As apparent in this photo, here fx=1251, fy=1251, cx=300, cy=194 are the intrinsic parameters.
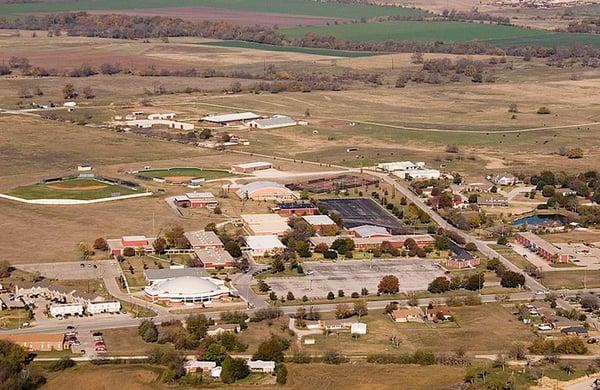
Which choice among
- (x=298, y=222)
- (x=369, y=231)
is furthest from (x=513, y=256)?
(x=298, y=222)

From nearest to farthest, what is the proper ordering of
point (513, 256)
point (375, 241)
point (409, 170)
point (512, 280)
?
point (512, 280), point (513, 256), point (375, 241), point (409, 170)

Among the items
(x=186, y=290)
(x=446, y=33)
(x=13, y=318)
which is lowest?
(x=446, y=33)

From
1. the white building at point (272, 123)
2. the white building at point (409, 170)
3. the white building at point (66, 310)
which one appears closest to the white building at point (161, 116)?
the white building at point (272, 123)

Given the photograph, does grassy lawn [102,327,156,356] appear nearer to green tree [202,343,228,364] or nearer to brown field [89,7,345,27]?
green tree [202,343,228,364]

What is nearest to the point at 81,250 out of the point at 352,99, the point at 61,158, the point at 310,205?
the point at 310,205

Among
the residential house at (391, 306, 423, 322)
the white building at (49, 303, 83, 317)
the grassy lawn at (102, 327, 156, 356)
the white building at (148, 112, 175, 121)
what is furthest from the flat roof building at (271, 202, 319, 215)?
the white building at (148, 112, 175, 121)

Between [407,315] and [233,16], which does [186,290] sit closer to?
[407,315]
